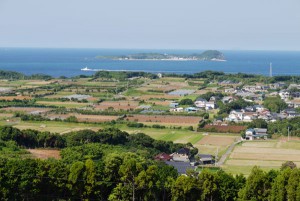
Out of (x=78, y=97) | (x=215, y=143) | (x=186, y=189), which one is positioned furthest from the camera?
(x=78, y=97)

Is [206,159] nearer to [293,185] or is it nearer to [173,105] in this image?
[293,185]

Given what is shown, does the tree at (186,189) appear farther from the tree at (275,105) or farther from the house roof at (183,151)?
the tree at (275,105)

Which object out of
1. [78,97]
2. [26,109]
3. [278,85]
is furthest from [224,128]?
[278,85]

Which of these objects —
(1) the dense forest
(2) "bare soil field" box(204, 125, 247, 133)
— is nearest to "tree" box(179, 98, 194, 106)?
(2) "bare soil field" box(204, 125, 247, 133)

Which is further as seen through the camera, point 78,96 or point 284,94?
point 284,94

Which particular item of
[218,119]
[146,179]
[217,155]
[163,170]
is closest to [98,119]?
[218,119]

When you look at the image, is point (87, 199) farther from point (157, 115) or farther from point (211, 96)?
point (211, 96)

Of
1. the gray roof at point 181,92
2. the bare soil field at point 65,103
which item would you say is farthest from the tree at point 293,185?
the gray roof at point 181,92
